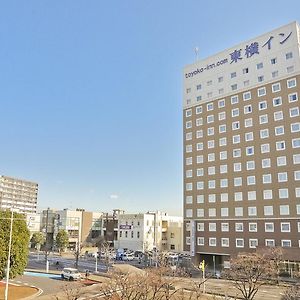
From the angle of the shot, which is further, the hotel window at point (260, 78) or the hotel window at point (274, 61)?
the hotel window at point (260, 78)

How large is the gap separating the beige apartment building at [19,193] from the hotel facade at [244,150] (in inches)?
4941

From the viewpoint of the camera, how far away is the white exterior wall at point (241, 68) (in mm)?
59763

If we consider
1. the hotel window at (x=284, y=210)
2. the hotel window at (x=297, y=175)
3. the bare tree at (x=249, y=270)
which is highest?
the hotel window at (x=297, y=175)

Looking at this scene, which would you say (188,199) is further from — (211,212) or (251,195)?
(251,195)

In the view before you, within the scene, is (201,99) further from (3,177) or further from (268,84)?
(3,177)

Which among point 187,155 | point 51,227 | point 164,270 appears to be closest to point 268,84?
point 187,155

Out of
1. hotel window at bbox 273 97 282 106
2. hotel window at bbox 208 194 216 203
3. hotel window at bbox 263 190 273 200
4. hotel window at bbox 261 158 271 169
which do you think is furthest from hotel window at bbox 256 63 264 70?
hotel window at bbox 208 194 216 203

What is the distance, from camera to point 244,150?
62.0 metres

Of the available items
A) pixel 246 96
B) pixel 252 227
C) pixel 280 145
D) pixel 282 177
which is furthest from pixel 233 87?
pixel 252 227

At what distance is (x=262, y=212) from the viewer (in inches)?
2275

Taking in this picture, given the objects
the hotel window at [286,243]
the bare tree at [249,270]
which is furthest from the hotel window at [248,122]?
the bare tree at [249,270]

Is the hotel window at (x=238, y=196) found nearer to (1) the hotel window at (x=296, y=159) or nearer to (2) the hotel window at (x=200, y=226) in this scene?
(2) the hotel window at (x=200, y=226)

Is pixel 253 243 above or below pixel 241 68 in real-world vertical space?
below

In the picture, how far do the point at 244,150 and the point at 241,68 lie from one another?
15368 mm
